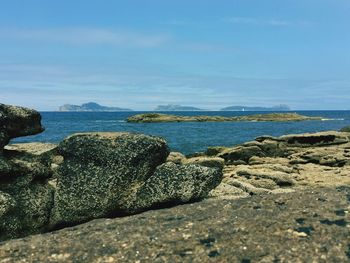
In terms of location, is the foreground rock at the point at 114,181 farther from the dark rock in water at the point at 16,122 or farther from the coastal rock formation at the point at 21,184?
the dark rock in water at the point at 16,122

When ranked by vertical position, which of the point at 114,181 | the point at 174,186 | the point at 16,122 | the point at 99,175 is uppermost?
the point at 16,122

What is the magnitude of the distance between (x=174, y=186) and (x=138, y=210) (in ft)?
4.28

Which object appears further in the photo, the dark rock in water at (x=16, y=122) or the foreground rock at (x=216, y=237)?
the dark rock in water at (x=16, y=122)

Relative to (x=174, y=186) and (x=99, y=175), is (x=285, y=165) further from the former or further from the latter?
(x=99, y=175)

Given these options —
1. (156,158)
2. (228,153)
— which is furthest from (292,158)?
(156,158)

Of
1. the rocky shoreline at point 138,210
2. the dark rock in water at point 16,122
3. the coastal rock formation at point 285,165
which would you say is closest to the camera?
the rocky shoreline at point 138,210

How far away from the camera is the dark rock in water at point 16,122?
572 inches

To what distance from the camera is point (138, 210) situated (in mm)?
14180

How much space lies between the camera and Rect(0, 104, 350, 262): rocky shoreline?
10094mm

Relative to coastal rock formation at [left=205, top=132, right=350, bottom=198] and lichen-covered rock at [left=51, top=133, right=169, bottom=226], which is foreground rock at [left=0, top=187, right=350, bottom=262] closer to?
lichen-covered rock at [left=51, top=133, right=169, bottom=226]

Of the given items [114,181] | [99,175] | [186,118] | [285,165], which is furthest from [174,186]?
[186,118]

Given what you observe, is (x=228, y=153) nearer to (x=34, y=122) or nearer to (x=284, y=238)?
(x=34, y=122)

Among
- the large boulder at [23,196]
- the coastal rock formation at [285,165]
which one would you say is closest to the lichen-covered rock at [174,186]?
the coastal rock formation at [285,165]

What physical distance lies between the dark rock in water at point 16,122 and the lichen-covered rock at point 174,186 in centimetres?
433
